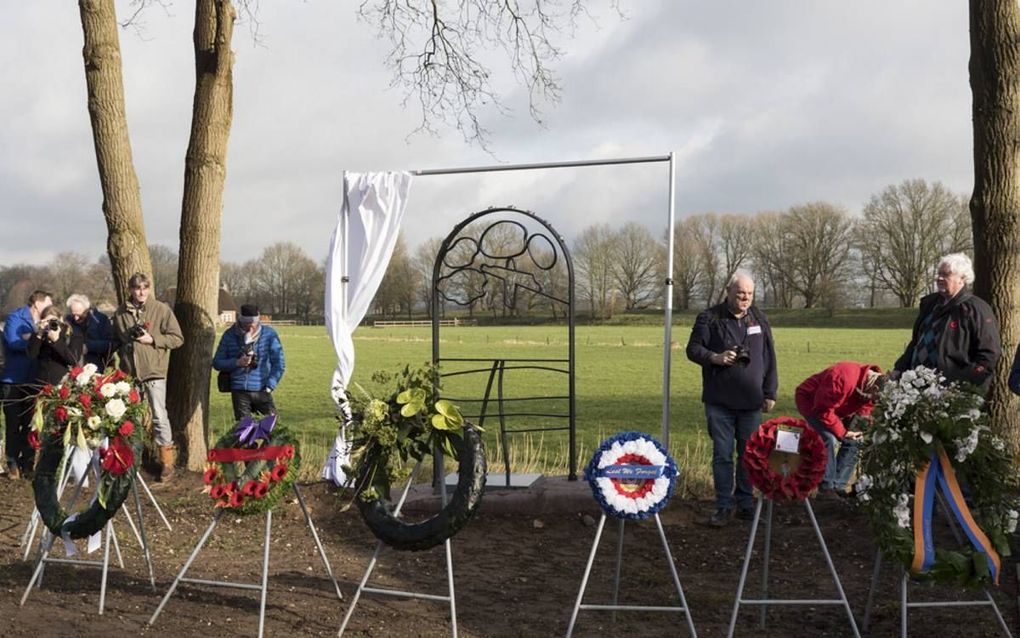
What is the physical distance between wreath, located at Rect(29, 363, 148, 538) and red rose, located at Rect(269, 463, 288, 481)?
3.02 ft

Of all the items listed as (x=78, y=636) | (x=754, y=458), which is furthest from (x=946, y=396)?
(x=78, y=636)

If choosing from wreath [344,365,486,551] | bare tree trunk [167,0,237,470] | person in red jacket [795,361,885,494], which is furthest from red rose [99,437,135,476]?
A: person in red jacket [795,361,885,494]

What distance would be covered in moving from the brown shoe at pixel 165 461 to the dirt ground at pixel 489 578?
0.28 meters

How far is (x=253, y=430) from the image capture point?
4992 mm

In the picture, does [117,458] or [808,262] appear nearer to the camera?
[117,458]

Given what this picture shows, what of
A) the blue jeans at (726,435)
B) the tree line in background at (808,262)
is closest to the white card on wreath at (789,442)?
the blue jeans at (726,435)

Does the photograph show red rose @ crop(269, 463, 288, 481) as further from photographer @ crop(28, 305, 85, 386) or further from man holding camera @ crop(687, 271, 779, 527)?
photographer @ crop(28, 305, 85, 386)

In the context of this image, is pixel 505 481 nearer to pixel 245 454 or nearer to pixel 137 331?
pixel 137 331

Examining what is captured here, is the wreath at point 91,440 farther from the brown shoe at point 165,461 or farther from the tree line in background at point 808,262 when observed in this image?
the tree line in background at point 808,262

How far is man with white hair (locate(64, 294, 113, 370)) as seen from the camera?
8234 mm

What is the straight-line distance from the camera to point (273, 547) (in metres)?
6.57

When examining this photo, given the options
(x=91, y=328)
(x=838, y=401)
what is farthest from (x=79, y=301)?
(x=838, y=401)

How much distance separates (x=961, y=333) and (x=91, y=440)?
503 centimetres

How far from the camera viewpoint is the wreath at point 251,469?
4.90 meters
